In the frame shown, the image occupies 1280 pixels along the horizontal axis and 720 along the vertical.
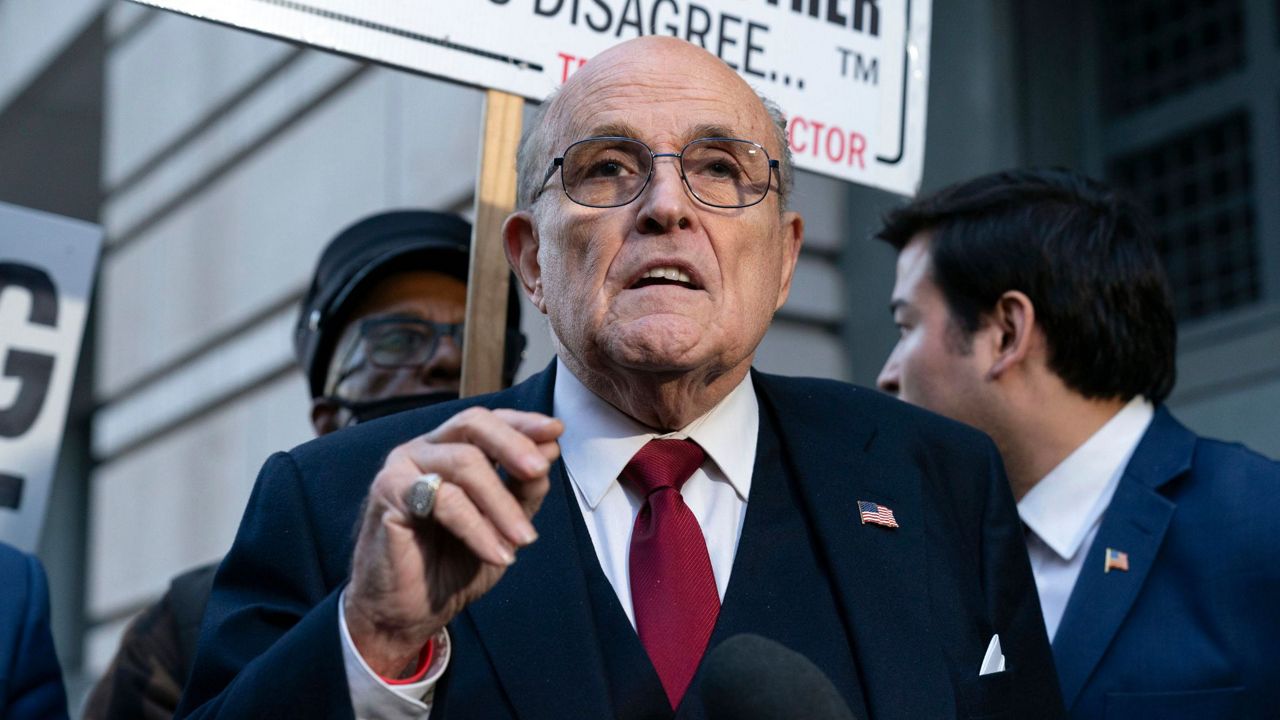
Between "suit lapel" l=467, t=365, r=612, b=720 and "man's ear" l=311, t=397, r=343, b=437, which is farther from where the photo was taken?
"man's ear" l=311, t=397, r=343, b=437

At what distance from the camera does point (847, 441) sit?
295 cm

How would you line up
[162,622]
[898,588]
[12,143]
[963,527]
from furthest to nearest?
[12,143], [162,622], [963,527], [898,588]

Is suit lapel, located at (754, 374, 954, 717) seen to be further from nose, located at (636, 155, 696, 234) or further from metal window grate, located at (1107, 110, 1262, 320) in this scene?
metal window grate, located at (1107, 110, 1262, 320)

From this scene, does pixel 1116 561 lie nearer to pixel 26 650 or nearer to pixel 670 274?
pixel 670 274

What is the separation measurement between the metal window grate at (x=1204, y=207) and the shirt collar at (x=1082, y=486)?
2137 mm

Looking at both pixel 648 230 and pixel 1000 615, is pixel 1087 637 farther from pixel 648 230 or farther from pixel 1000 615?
pixel 648 230

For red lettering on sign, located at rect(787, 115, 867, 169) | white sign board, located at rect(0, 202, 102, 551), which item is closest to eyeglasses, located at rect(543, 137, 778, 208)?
red lettering on sign, located at rect(787, 115, 867, 169)

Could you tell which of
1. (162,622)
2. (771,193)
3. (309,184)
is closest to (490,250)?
(771,193)

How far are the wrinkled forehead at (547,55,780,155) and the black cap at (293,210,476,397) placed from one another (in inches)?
50.6

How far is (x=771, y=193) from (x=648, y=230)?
0.29 meters

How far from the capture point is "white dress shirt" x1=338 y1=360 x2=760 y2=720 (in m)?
2.71

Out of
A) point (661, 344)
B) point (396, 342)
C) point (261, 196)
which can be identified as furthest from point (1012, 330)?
point (261, 196)

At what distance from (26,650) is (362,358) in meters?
1.07

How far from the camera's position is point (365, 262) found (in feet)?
14.0
